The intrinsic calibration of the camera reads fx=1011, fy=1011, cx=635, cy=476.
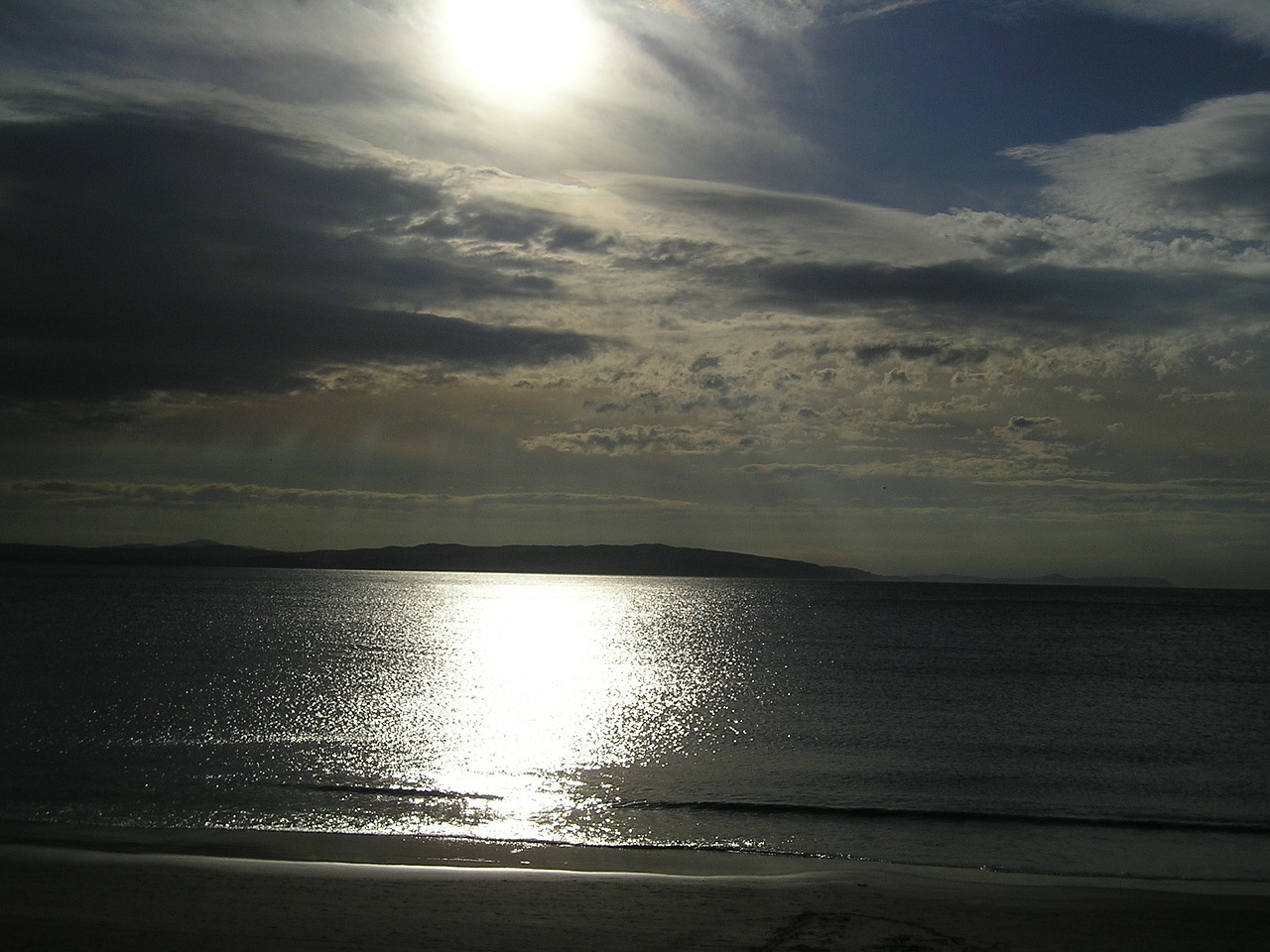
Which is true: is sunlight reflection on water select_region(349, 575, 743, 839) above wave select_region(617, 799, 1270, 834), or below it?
below

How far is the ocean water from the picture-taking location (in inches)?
856

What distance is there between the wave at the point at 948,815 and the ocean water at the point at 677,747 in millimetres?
105

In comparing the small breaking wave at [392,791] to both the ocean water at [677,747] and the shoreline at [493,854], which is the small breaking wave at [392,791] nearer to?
the ocean water at [677,747]

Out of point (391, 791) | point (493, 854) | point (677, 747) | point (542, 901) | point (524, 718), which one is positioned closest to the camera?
point (542, 901)

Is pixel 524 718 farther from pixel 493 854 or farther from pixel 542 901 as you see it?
pixel 542 901

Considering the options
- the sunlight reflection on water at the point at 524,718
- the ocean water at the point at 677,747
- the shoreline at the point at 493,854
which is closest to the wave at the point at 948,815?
the ocean water at the point at 677,747

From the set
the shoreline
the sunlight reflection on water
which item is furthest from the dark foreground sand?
the sunlight reflection on water

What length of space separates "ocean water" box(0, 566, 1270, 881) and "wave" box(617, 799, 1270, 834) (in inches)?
4.2

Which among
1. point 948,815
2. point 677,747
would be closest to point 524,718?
point 677,747

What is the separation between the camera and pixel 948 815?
2345cm

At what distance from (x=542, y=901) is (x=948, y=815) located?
11918 mm

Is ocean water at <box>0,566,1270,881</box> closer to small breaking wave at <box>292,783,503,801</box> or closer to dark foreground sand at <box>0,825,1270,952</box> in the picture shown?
small breaking wave at <box>292,783,503,801</box>

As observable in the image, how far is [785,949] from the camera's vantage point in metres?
13.3

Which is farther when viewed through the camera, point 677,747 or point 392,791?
point 677,747
